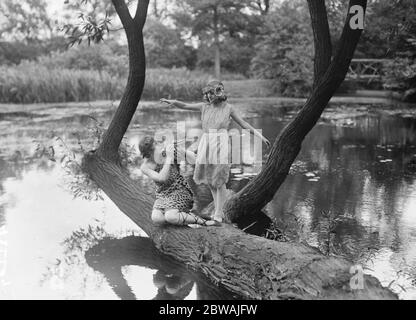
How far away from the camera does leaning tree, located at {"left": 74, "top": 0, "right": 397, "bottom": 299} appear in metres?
3.99

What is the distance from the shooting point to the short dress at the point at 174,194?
514cm

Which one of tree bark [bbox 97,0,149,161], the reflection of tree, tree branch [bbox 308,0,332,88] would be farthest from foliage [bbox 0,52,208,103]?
tree branch [bbox 308,0,332,88]

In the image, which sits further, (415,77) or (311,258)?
Result: (415,77)

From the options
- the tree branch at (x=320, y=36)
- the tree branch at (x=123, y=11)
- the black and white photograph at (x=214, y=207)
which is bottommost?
the black and white photograph at (x=214, y=207)

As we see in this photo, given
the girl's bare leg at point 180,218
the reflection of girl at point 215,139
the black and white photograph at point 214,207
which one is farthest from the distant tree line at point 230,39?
the girl's bare leg at point 180,218

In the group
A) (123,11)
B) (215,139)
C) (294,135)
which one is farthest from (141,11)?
(294,135)

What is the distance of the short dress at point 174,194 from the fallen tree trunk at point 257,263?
8.6 inches

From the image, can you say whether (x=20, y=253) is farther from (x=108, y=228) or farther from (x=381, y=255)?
(x=381, y=255)

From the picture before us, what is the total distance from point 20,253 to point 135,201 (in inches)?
50.5

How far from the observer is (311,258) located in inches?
163

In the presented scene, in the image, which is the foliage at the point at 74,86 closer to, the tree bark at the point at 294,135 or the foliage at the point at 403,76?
the foliage at the point at 403,76

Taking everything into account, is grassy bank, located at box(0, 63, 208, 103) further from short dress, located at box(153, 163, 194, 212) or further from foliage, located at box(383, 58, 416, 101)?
short dress, located at box(153, 163, 194, 212)

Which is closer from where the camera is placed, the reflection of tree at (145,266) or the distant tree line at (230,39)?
the reflection of tree at (145,266)
